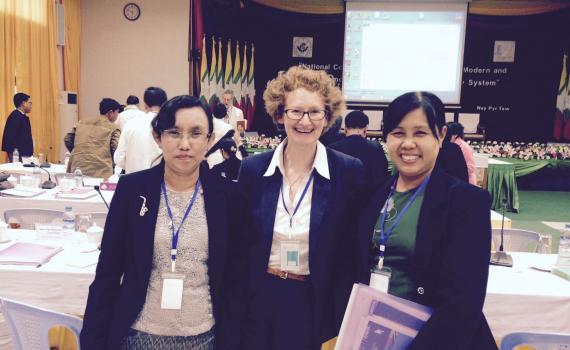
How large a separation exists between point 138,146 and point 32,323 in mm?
2533

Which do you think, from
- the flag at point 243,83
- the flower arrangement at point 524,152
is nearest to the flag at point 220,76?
the flag at point 243,83

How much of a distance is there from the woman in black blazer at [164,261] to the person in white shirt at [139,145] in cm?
260

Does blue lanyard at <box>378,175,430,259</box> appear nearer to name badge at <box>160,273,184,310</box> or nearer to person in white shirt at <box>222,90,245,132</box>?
name badge at <box>160,273,184,310</box>

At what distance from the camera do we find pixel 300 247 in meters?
1.63

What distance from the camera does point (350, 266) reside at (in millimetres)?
1599

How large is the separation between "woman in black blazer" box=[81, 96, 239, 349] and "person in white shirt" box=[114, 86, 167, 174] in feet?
8.54

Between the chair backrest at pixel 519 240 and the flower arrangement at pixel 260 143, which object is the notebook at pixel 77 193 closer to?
the chair backrest at pixel 519 240

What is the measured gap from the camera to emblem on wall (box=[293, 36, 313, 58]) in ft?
35.7

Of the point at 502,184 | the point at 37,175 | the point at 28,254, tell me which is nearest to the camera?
the point at 28,254

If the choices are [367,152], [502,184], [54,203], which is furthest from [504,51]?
[54,203]

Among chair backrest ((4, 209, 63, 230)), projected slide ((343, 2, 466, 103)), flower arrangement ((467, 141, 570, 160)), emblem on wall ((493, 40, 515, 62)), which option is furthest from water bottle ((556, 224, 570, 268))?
emblem on wall ((493, 40, 515, 62))

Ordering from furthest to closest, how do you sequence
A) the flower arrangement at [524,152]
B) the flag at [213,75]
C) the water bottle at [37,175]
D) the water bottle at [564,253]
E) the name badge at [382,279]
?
the flag at [213,75] → the flower arrangement at [524,152] → the water bottle at [37,175] → the water bottle at [564,253] → the name badge at [382,279]

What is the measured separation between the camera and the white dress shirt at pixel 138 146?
4.02m

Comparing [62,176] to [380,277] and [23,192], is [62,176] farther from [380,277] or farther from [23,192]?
[380,277]
